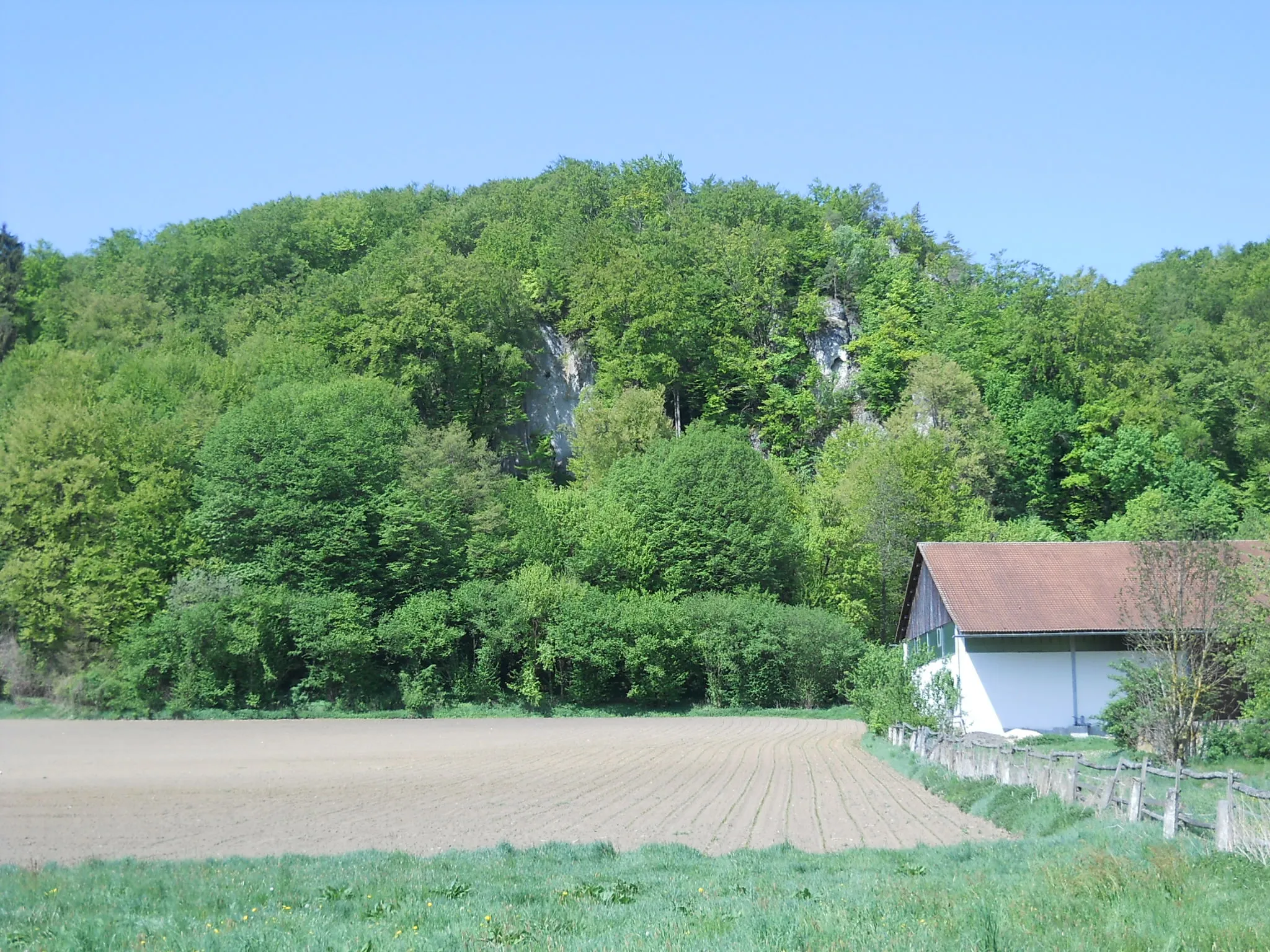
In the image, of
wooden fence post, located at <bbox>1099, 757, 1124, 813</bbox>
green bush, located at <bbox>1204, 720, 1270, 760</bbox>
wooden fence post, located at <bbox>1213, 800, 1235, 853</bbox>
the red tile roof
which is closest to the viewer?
wooden fence post, located at <bbox>1213, 800, 1235, 853</bbox>

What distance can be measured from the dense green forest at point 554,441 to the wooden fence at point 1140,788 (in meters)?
19.8

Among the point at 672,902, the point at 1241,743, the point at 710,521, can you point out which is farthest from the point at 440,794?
the point at 710,521

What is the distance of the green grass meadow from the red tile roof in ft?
72.2

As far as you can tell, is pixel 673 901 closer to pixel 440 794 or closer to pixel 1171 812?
pixel 1171 812

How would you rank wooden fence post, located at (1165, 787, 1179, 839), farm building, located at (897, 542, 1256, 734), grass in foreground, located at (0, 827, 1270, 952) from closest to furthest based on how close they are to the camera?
grass in foreground, located at (0, 827, 1270, 952)
wooden fence post, located at (1165, 787, 1179, 839)
farm building, located at (897, 542, 1256, 734)

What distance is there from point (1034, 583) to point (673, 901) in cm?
3044

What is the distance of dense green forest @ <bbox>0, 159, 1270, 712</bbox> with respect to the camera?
53.3m

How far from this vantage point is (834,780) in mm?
25453

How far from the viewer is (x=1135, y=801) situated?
14.8 meters

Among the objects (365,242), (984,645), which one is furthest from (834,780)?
(365,242)

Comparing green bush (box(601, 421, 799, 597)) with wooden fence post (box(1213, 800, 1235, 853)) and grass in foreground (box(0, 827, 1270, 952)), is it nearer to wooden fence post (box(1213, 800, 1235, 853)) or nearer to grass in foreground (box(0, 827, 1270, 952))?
grass in foreground (box(0, 827, 1270, 952))

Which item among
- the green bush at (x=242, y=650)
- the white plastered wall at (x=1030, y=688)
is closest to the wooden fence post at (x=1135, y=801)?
the white plastered wall at (x=1030, y=688)

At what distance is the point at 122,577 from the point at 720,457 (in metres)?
31.6

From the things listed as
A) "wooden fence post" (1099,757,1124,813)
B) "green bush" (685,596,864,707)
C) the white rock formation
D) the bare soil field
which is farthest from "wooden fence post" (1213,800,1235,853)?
the white rock formation
